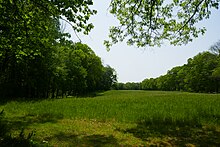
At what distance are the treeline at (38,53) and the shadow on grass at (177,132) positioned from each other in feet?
16.3

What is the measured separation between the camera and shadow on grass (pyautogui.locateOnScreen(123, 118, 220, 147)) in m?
9.70

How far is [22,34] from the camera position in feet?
35.2

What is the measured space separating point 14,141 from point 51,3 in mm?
4422

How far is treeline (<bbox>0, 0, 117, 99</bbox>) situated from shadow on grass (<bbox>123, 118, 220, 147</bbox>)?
4.96 metres

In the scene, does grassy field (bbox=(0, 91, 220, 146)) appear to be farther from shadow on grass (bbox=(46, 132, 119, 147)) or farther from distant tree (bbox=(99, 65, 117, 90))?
distant tree (bbox=(99, 65, 117, 90))

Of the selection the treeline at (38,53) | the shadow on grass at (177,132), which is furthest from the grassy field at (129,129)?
the treeline at (38,53)

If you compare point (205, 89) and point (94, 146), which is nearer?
point (94, 146)

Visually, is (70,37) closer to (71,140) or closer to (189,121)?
(71,140)

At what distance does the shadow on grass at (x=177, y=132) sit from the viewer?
970cm

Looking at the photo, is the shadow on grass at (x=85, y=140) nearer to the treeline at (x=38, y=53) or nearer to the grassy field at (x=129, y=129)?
the grassy field at (x=129, y=129)

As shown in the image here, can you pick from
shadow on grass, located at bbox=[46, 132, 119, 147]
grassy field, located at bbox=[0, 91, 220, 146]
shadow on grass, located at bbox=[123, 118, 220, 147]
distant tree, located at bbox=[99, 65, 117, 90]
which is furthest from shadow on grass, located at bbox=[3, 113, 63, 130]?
distant tree, located at bbox=[99, 65, 117, 90]

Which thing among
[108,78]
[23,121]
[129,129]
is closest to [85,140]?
[129,129]

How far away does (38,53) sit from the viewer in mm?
12680

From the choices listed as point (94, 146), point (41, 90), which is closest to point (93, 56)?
point (41, 90)
